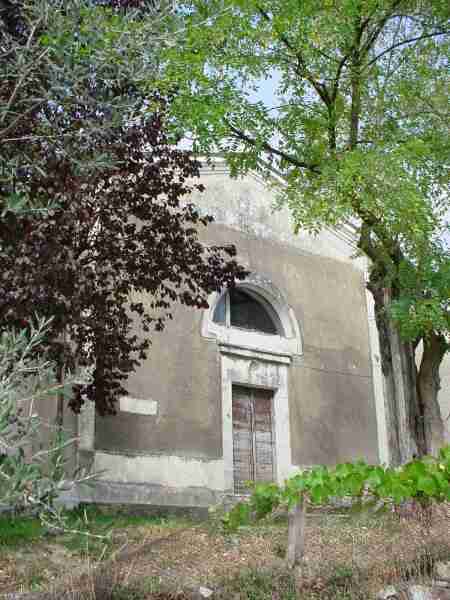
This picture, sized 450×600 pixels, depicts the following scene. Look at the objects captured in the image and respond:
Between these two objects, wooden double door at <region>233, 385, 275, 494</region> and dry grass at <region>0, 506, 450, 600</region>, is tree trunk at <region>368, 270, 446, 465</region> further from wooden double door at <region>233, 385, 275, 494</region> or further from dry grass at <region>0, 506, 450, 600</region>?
wooden double door at <region>233, 385, 275, 494</region>

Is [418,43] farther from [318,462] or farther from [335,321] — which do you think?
[318,462]

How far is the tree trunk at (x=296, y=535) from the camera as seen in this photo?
6934 millimetres

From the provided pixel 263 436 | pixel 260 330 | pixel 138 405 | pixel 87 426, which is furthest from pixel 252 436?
pixel 87 426

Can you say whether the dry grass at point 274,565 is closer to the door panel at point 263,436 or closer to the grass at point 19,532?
the grass at point 19,532

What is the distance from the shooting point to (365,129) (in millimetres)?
11797

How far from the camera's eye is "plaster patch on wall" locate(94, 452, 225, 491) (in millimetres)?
11836

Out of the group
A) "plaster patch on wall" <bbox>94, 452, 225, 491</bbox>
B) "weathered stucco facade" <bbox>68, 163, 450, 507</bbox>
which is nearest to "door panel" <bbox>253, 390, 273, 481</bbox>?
"weathered stucco facade" <bbox>68, 163, 450, 507</bbox>

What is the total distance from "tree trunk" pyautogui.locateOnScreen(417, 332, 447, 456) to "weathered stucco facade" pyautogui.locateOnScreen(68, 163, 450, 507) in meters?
3.77

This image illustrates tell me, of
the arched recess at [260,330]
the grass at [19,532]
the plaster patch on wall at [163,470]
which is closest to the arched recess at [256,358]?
the arched recess at [260,330]

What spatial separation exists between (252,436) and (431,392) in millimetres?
4093

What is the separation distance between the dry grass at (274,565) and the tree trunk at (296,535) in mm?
97

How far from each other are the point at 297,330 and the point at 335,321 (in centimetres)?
123

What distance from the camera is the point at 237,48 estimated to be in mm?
10562

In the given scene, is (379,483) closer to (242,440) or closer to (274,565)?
(274,565)
